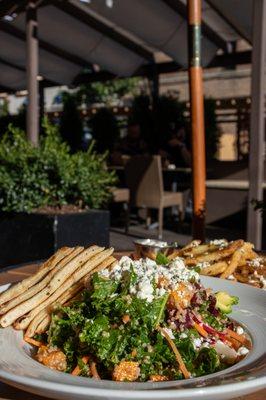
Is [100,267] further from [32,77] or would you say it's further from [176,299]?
[32,77]

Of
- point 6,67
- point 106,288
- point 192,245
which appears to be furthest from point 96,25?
point 106,288

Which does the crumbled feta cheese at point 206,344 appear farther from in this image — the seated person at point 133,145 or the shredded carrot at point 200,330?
the seated person at point 133,145

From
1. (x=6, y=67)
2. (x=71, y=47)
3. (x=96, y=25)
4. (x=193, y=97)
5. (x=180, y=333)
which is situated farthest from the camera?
(x=6, y=67)

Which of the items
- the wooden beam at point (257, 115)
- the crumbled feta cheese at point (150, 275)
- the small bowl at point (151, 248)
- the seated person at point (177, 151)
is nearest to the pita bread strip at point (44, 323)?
the crumbled feta cheese at point (150, 275)

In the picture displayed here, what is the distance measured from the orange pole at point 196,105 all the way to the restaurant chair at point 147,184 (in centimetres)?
475

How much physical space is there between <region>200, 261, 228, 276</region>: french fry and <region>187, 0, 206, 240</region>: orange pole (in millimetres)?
1180

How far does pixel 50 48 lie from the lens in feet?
33.7

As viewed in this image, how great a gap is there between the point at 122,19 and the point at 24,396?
27.4 feet

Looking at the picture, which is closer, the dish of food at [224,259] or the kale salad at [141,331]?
the kale salad at [141,331]

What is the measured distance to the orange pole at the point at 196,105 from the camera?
8.95 ft

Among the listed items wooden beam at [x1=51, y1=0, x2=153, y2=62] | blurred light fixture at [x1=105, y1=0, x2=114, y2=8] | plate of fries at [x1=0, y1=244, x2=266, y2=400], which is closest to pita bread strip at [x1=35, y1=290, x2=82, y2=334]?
plate of fries at [x1=0, y1=244, x2=266, y2=400]

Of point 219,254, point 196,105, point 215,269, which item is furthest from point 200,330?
point 196,105

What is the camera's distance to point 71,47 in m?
10.0

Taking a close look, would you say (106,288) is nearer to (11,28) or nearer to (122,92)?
(11,28)
